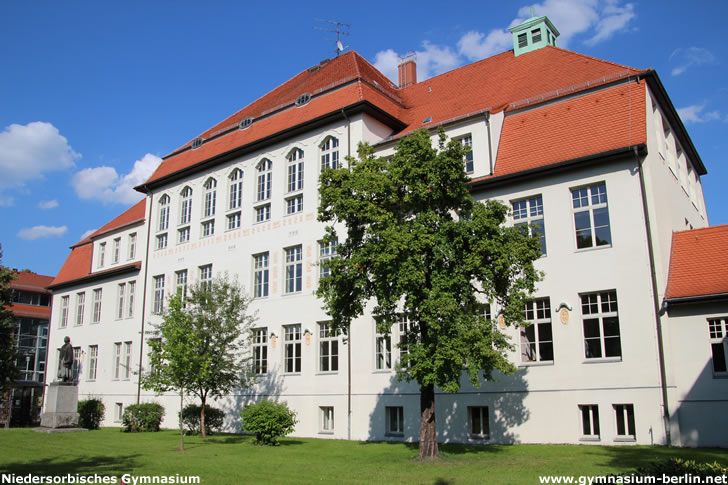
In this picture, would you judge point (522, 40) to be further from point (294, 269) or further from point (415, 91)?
point (294, 269)

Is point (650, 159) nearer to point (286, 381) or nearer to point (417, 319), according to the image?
point (417, 319)

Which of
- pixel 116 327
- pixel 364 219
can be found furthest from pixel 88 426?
pixel 364 219

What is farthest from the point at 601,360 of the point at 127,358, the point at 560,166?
the point at 127,358

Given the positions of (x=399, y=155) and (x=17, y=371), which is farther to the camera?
(x=17, y=371)

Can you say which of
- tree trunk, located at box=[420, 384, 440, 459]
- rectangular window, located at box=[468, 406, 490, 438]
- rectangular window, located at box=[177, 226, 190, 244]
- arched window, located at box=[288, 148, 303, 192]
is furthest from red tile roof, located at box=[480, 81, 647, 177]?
rectangular window, located at box=[177, 226, 190, 244]

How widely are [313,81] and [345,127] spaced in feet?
20.5

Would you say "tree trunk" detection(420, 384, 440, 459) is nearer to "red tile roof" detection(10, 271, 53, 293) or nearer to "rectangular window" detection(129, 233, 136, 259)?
"rectangular window" detection(129, 233, 136, 259)

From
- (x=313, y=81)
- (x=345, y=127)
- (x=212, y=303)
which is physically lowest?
(x=212, y=303)

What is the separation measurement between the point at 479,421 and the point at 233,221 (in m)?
15.7

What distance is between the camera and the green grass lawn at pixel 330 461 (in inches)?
510

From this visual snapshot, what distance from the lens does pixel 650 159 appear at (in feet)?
62.9

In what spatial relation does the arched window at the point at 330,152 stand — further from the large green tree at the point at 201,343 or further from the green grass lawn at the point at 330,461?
the green grass lawn at the point at 330,461

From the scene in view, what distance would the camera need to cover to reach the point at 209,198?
32.1 metres

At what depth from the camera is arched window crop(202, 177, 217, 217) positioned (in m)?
31.8
